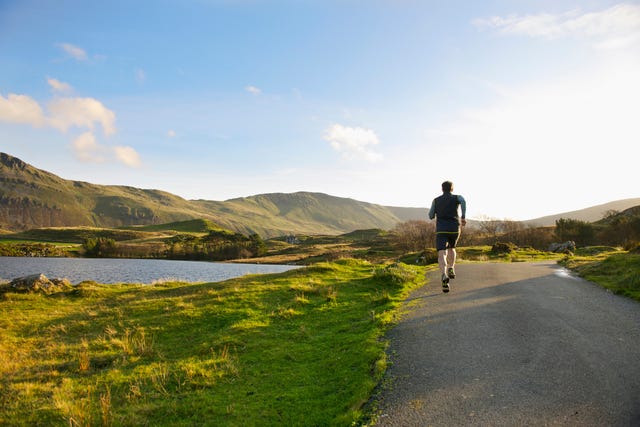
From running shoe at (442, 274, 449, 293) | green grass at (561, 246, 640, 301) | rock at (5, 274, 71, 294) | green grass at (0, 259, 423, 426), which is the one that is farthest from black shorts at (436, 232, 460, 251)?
rock at (5, 274, 71, 294)

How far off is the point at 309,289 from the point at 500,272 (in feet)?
39.0

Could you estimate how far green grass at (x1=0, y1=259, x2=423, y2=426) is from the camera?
269 inches

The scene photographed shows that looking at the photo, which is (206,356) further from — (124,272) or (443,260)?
(124,272)

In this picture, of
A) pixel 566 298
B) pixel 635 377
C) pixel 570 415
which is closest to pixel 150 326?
pixel 570 415

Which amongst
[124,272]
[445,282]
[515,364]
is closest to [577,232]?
[445,282]

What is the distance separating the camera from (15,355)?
450 inches

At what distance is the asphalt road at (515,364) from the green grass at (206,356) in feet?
2.89

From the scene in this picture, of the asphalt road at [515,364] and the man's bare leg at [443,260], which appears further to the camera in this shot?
the man's bare leg at [443,260]

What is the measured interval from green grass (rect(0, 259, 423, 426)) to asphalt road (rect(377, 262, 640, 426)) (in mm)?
880

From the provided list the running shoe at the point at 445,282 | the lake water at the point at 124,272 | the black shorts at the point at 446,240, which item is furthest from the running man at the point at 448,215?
the lake water at the point at 124,272

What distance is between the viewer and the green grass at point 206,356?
684 centimetres

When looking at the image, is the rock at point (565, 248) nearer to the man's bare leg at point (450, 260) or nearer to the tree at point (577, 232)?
the tree at point (577, 232)

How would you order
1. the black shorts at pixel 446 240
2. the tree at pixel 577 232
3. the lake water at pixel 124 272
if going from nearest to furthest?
the black shorts at pixel 446 240 < the lake water at pixel 124 272 < the tree at pixel 577 232

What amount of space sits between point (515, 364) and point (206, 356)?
7846 millimetres
